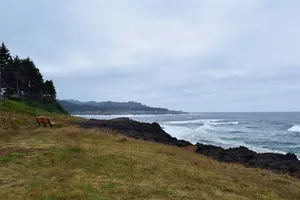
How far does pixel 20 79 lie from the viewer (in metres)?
60.6

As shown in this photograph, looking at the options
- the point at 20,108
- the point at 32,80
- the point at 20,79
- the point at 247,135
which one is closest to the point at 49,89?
the point at 32,80

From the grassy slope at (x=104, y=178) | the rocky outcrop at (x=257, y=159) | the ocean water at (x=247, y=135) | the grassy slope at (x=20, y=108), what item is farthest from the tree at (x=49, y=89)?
the grassy slope at (x=104, y=178)

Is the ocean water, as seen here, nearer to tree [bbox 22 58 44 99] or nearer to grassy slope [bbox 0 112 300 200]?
grassy slope [bbox 0 112 300 200]

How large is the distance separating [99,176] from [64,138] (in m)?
8.30

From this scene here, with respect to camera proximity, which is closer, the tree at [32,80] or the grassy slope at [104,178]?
the grassy slope at [104,178]

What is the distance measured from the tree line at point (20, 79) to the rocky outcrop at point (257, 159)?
37.3 meters

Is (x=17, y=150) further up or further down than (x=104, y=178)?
further up

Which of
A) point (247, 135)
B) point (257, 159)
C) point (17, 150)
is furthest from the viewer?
point (247, 135)

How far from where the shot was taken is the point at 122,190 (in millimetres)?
9055

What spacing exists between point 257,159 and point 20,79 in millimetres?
50564

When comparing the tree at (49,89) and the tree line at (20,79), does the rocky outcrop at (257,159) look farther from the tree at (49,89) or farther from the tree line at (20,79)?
the tree at (49,89)

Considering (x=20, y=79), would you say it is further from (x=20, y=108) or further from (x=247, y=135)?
(x=247, y=135)

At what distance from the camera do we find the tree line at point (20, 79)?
179 ft

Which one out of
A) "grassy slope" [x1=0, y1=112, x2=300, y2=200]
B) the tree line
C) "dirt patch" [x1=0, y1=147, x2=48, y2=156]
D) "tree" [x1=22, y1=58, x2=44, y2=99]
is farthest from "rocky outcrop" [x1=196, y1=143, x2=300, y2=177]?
"tree" [x1=22, y1=58, x2=44, y2=99]
